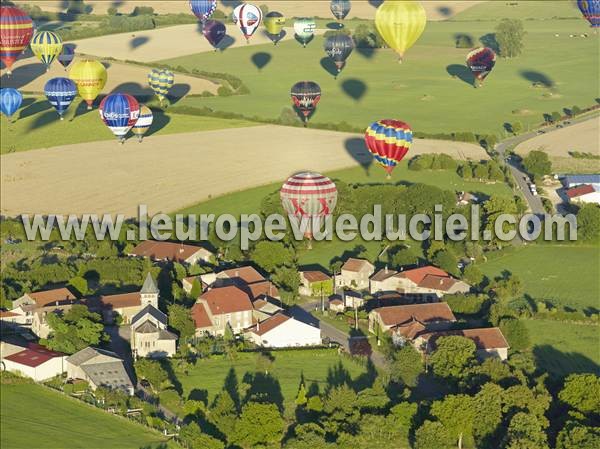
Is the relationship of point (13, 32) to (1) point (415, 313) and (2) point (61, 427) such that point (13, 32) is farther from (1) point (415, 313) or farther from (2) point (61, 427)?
(2) point (61, 427)

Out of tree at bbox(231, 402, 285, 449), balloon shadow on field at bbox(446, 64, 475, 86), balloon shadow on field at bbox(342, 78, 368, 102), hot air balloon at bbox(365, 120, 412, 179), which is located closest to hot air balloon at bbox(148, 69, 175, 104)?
balloon shadow on field at bbox(342, 78, 368, 102)

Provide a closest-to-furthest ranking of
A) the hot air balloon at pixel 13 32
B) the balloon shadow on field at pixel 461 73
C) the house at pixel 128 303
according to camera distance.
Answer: the house at pixel 128 303, the hot air balloon at pixel 13 32, the balloon shadow on field at pixel 461 73

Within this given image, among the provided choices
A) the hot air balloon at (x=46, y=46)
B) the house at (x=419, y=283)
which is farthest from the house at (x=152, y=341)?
the hot air balloon at (x=46, y=46)

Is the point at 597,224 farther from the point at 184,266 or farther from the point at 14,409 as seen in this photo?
the point at 14,409

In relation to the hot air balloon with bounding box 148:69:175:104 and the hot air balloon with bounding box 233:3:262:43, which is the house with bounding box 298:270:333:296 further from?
the hot air balloon with bounding box 233:3:262:43

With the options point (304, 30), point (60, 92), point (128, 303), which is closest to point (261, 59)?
point (304, 30)

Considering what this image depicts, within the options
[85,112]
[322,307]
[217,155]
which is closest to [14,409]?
[322,307]

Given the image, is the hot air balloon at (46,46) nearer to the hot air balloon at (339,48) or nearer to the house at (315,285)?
the hot air balloon at (339,48)
